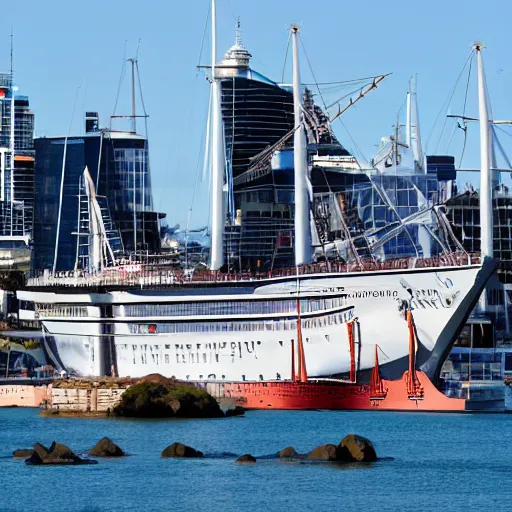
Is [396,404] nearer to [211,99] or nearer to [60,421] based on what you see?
[60,421]

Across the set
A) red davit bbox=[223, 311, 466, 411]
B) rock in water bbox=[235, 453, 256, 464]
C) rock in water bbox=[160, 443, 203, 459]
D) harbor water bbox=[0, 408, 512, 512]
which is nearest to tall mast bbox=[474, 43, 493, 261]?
red davit bbox=[223, 311, 466, 411]

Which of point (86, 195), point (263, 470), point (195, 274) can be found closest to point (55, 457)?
point (263, 470)

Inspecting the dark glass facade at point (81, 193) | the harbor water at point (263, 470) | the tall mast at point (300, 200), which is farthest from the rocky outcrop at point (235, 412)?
the dark glass facade at point (81, 193)

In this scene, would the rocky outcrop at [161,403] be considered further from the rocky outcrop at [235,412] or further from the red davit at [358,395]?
the red davit at [358,395]

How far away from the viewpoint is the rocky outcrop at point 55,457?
86.4 metres

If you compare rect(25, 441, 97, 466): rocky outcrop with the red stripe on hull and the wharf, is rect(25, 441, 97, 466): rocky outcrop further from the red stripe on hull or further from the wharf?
the wharf

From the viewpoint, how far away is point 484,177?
399 feet

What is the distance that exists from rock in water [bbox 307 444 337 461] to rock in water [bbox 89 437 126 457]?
8.25 m

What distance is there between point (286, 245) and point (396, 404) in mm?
27960

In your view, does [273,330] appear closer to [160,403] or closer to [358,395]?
[358,395]

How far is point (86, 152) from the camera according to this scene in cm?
15162

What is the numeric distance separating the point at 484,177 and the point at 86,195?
1531 inches

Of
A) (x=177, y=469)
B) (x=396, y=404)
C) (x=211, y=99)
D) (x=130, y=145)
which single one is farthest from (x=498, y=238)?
(x=177, y=469)

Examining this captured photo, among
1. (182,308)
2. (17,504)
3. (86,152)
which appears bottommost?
(17,504)
